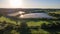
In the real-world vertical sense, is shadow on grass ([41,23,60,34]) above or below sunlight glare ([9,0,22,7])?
below

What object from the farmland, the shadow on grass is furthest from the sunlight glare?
the shadow on grass

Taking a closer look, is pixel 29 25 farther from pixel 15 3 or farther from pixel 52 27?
pixel 15 3

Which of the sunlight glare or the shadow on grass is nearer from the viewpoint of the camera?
the shadow on grass

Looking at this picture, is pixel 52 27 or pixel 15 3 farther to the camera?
pixel 15 3

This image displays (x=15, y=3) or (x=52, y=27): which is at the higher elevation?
(x=15, y=3)

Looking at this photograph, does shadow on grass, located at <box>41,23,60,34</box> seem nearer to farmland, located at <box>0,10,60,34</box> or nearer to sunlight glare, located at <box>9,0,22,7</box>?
farmland, located at <box>0,10,60,34</box>

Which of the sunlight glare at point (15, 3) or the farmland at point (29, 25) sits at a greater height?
the sunlight glare at point (15, 3)

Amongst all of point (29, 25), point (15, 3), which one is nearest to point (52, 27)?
point (29, 25)

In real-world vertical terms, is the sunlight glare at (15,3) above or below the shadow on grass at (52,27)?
above

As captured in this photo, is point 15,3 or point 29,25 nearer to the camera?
point 29,25

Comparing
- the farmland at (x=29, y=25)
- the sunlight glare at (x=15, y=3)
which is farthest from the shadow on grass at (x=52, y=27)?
the sunlight glare at (x=15, y=3)

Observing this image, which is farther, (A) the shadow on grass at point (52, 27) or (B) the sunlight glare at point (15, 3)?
(B) the sunlight glare at point (15, 3)

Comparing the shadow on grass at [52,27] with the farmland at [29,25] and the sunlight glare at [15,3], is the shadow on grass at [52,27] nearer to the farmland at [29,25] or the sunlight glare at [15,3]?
the farmland at [29,25]
